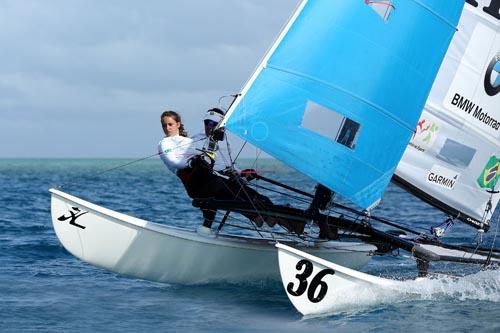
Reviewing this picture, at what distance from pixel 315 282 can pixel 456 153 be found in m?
2.43

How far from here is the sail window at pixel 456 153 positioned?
27.7ft

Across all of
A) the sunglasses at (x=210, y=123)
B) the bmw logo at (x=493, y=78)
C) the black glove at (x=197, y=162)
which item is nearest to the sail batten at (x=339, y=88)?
the sunglasses at (x=210, y=123)

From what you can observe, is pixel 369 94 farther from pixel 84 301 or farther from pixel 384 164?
pixel 84 301

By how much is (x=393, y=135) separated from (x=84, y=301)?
3003 mm

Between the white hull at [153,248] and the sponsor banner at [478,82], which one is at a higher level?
the sponsor banner at [478,82]

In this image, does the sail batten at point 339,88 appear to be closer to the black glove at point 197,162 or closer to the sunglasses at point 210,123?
the sunglasses at point 210,123

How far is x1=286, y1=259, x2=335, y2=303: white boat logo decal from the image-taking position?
6882 mm

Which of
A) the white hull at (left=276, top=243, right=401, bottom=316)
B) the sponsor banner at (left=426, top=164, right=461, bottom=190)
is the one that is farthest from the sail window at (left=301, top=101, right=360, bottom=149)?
the sponsor banner at (left=426, top=164, right=461, bottom=190)

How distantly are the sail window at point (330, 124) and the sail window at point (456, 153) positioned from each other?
5.60 ft

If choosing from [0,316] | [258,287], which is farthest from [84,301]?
[258,287]

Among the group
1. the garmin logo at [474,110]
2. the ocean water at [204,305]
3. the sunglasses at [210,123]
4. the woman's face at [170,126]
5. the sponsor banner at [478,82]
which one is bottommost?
the ocean water at [204,305]

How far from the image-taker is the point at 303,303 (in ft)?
22.7

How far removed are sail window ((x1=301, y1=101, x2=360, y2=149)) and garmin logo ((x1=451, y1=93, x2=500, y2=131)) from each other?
5.68ft

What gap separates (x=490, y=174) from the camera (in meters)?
8.61
